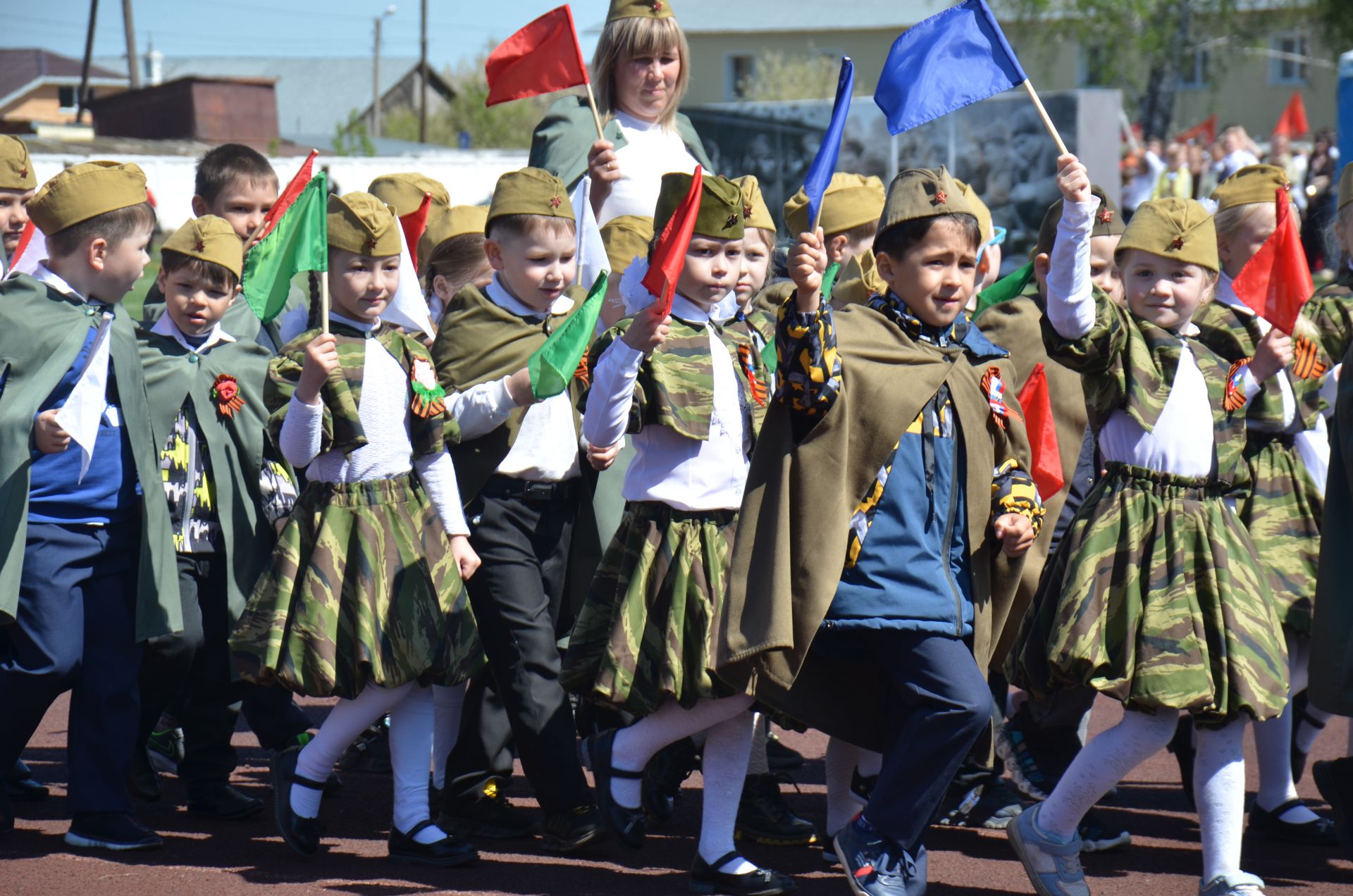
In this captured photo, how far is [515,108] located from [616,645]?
6117 centimetres

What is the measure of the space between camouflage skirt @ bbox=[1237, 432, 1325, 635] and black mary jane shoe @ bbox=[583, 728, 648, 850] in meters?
2.04

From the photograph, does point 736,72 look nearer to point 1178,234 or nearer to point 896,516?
point 1178,234

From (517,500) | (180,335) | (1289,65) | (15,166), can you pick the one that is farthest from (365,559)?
(1289,65)

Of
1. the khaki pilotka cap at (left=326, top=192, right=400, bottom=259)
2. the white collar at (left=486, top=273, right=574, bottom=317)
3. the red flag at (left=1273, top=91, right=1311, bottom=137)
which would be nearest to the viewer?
the khaki pilotka cap at (left=326, top=192, right=400, bottom=259)

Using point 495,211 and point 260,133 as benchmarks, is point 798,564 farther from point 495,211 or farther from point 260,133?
point 260,133

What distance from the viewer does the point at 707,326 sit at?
4.78 metres

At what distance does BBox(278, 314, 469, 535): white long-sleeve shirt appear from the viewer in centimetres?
474

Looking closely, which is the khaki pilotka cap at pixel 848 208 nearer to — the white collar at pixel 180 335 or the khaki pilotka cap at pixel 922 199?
the khaki pilotka cap at pixel 922 199

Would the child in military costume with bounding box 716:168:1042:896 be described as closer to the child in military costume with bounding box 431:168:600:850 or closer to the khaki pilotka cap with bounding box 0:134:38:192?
the child in military costume with bounding box 431:168:600:850

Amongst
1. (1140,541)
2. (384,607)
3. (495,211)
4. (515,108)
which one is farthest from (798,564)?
(515,108)

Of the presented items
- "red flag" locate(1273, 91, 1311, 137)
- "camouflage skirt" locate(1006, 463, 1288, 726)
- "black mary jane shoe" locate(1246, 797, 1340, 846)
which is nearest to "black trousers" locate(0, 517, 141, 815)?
"camouflage skirt" locate(1006, 463, 1288, 726)

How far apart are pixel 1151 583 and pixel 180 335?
3.14 meters

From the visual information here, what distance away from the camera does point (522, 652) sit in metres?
4.98

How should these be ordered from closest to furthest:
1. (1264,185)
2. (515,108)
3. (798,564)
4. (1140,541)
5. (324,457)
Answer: (798,564), (1140,541), (324,457), (1264,185), (515,108)
